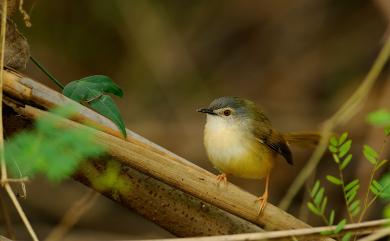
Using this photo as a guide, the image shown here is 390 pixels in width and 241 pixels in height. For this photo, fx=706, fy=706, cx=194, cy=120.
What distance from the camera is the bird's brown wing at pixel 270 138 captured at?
402 centimetres

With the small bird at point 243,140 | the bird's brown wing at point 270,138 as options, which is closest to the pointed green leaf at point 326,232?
the small bird at point 243,140

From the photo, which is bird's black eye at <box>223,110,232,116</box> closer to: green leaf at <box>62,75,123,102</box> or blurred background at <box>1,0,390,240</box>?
green leaf at <box>62,75,123,102</box>

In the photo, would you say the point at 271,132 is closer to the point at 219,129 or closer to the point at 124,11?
the point at 219,129

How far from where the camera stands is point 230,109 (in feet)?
13.4

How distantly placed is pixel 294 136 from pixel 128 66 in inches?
124

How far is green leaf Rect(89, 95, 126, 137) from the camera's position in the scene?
253 centimetres

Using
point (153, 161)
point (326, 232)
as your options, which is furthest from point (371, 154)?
point (153, 161)

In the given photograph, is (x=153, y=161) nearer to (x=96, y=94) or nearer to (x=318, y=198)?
(x=96, y=94)

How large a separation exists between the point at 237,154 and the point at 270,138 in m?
0.31

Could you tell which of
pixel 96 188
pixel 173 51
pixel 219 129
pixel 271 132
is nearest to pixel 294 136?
pixel 271 132

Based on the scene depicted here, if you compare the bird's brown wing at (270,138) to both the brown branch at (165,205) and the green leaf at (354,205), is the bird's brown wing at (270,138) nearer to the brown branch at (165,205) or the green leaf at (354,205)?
→ the brown branch at (165,205)

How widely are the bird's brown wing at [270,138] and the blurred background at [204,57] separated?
219 centimetres

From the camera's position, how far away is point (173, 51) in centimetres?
694

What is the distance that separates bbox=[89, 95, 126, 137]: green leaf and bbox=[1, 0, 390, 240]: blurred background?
3750 millimetres
